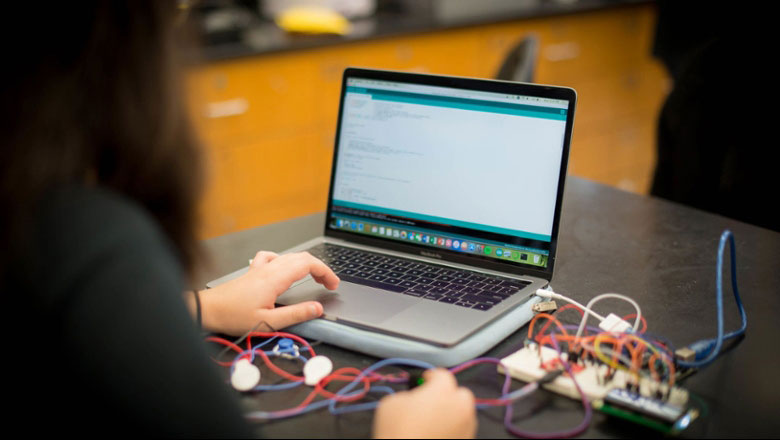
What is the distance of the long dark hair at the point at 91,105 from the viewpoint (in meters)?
0.60

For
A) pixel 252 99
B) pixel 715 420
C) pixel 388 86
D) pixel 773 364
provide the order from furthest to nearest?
pixel 252 99, pixel 388 86, pixel 773 364, pixel 715 420

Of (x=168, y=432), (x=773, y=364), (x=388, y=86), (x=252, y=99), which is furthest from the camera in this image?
(x=252, y=99)

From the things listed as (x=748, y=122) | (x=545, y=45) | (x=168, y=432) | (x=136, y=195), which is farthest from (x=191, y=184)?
(x=545, y=45)

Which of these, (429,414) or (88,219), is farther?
(429,414)

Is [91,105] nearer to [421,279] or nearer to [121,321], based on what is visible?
[121,321]

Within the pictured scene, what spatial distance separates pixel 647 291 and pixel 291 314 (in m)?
0.52

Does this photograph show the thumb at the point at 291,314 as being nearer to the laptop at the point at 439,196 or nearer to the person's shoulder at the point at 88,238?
the laptop at the point at 439,196

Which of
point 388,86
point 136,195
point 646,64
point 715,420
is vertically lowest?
point 715,420

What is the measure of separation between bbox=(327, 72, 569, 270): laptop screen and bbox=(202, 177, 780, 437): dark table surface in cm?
13

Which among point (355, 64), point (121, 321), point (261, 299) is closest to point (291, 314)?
point (261, 299)

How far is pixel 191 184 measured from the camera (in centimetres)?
70

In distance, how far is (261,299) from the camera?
99cm

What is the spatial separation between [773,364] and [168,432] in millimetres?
700

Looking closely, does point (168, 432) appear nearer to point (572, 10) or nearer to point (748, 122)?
point (748, 122)
